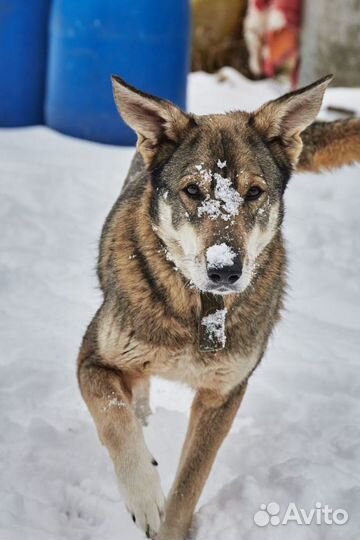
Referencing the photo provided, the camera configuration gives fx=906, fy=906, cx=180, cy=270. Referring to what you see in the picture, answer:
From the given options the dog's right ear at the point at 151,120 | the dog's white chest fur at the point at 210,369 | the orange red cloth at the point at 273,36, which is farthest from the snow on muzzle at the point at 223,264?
the orange red cloth at the point at 273,36

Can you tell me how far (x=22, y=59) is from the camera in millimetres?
9352

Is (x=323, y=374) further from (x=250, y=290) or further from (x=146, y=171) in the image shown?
(x=146, y=171)

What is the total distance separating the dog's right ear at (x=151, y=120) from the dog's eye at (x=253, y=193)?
1.41 ft

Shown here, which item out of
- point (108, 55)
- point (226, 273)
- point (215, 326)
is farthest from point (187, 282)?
point (108, 55)

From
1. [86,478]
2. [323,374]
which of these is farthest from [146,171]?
[323,374]

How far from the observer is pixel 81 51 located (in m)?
9.05

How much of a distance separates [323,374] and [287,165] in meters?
1.82

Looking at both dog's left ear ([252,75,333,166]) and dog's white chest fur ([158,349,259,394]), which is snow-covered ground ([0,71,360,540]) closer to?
dog's white chest fur ([158,349,259,394])

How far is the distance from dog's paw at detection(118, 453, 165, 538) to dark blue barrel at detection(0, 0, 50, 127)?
638cm

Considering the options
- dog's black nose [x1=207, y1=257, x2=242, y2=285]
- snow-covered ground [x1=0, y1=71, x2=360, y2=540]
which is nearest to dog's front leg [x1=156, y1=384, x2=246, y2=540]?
snow-covered ground [x1=0, y1=71, x2=360, y2=540]

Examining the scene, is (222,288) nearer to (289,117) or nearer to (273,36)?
(289,117)

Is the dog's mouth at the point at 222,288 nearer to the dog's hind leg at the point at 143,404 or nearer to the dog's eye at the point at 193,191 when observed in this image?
the dog's eye at the point at 193,191

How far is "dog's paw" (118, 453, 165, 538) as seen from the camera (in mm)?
3639

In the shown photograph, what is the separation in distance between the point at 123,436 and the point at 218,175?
117cm
